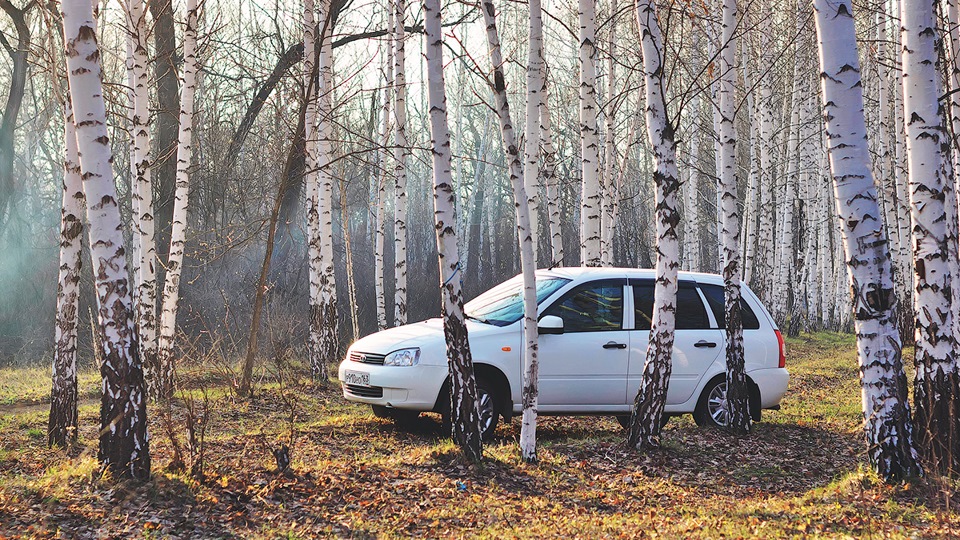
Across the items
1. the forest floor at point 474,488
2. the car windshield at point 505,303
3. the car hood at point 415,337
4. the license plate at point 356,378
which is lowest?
the forest floor at point 474,488

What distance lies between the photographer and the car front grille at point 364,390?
8.72m

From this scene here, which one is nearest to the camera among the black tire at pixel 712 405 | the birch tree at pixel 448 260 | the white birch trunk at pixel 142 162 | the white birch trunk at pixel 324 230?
the birch tree at pixel 448 260

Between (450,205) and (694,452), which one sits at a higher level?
(450,205)

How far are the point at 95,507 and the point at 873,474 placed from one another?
5.35 meters

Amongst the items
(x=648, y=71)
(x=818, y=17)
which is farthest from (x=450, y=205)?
(x=818, y=17)

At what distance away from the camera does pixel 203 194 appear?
82.4ft

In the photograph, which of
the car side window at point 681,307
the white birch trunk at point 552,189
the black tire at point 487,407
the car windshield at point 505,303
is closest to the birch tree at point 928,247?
the car side window at point 681,307

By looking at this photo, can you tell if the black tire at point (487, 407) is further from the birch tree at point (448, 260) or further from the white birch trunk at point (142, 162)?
the white birch trunk at point (142, 162)

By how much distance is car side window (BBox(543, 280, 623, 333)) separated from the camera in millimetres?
9195

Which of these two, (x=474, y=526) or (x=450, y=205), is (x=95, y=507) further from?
(x=450, y=205)

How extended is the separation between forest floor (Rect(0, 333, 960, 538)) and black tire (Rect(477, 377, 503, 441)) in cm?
17

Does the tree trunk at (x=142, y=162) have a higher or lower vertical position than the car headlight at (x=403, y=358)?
higher

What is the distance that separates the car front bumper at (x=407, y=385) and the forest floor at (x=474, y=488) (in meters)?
0.44

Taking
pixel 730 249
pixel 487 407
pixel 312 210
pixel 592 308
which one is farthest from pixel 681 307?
pixel 312 210
